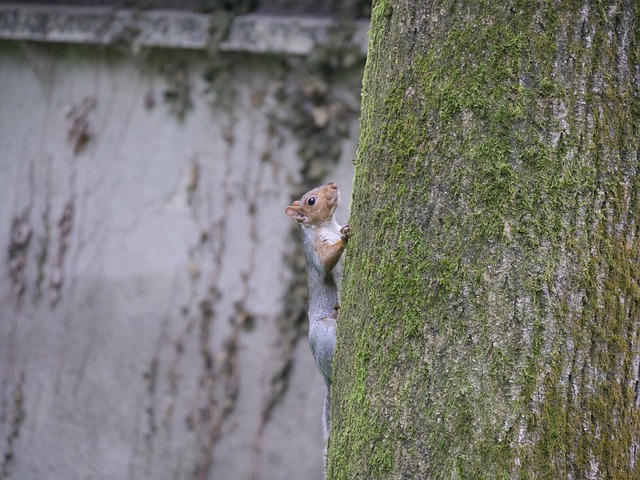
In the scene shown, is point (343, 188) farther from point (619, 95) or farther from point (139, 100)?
point (619, 95)

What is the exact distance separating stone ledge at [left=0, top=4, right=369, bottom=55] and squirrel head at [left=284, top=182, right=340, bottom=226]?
1598 mm

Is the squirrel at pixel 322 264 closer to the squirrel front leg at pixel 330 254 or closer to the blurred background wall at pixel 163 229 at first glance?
the squirrel front leg at pixel 330 254

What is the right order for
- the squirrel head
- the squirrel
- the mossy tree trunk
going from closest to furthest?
the mossy tree trunk
the squirrel
the squirrel head

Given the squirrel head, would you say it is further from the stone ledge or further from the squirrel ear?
the stone ledge

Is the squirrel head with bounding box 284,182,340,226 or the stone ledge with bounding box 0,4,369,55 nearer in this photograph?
the squirrel head with bounding box 284,182,340,226

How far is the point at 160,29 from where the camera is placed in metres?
5.15

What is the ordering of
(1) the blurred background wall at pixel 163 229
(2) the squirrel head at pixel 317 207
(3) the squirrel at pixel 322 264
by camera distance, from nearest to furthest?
(3) the squirrel at pixel 322 264 < (2) the squirrel head at pixel 317 207 < (1) the blurred background wall at pixel 163 229

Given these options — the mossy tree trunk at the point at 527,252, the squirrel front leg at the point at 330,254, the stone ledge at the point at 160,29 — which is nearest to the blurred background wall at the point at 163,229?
the stone ledge at the point at 160,29

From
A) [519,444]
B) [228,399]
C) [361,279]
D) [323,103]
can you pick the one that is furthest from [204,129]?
[519,444]

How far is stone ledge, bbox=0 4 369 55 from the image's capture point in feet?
16.3

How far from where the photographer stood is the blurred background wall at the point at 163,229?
16.8 feet

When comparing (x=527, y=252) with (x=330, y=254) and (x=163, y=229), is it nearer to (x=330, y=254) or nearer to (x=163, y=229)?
(x=330, y=254)

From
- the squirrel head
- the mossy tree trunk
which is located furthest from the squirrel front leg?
the mossy tree trunk

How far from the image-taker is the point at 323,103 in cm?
509
